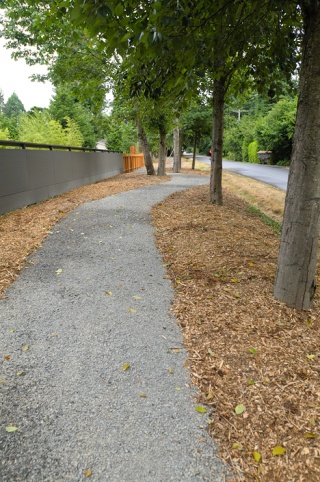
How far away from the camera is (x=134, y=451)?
6.56 ft

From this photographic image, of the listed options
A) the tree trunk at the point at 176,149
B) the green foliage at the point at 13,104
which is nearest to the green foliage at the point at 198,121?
the tree trunk at the point at 176,149

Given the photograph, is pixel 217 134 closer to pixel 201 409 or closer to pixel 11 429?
pixel 201 409

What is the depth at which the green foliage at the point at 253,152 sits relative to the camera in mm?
39188

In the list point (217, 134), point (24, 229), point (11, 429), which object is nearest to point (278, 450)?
point (11, 429)

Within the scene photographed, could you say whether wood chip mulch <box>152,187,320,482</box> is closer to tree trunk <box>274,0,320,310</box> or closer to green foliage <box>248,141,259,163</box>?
tree trunk <box>274,0,320,310</box>

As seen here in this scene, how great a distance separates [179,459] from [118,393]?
24.9 inches

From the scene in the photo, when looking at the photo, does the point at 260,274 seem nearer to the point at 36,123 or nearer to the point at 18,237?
the point at 18,237

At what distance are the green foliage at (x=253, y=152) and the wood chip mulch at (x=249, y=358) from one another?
36.2 m

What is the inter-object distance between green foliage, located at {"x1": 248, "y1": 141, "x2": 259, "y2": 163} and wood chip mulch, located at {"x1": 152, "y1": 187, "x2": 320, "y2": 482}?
36.2 m

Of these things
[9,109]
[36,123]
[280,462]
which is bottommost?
[280,462]

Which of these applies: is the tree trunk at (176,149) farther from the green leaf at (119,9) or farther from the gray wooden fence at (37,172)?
the green leaf at (119,9)

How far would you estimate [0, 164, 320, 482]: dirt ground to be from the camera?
2.06m

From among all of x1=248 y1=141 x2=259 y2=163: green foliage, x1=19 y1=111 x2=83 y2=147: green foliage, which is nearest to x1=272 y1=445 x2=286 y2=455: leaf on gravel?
x1=19 y1=111 x2=83 y2=147: green foliage

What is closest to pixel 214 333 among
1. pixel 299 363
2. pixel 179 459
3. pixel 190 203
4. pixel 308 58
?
pixel 299 363
